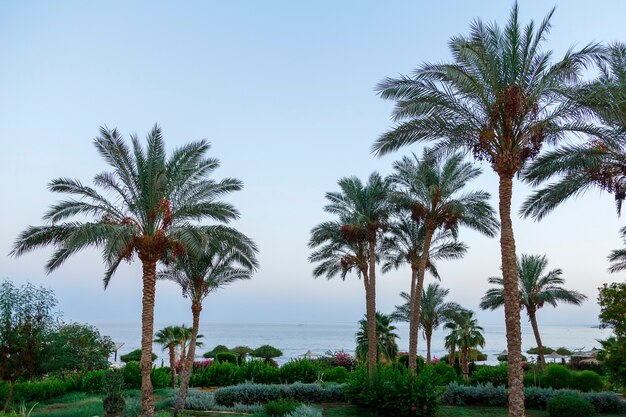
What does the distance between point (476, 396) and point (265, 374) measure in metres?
11.4

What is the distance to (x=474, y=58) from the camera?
1541 cm

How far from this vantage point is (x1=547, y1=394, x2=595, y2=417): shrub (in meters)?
18.9

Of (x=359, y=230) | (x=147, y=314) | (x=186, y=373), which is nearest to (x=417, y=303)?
(x=359, y=230)

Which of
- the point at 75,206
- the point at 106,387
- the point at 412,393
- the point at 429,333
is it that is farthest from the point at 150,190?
the point at 429,333

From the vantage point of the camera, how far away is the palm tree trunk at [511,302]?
14.6 meters

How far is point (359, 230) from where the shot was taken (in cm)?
2867

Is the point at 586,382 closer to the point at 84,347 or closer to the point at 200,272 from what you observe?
the point at 200,272

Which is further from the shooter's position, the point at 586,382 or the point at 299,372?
the point at 299,372

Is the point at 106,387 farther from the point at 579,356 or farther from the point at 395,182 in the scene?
the point at 579,356

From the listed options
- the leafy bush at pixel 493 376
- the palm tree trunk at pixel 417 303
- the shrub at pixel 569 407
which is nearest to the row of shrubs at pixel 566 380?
the leafy bush at pixel 493 376

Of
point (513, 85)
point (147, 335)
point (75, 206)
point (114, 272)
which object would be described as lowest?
point (147, 335)

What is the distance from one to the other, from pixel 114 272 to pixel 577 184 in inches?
667

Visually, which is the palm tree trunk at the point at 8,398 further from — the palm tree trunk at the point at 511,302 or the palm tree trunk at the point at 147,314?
the palm tree trunk at the point at 511,302

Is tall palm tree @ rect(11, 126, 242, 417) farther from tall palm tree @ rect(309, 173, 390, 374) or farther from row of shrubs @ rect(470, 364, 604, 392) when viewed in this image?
row of shrubs @ rect(470, 364, 604, 392)
